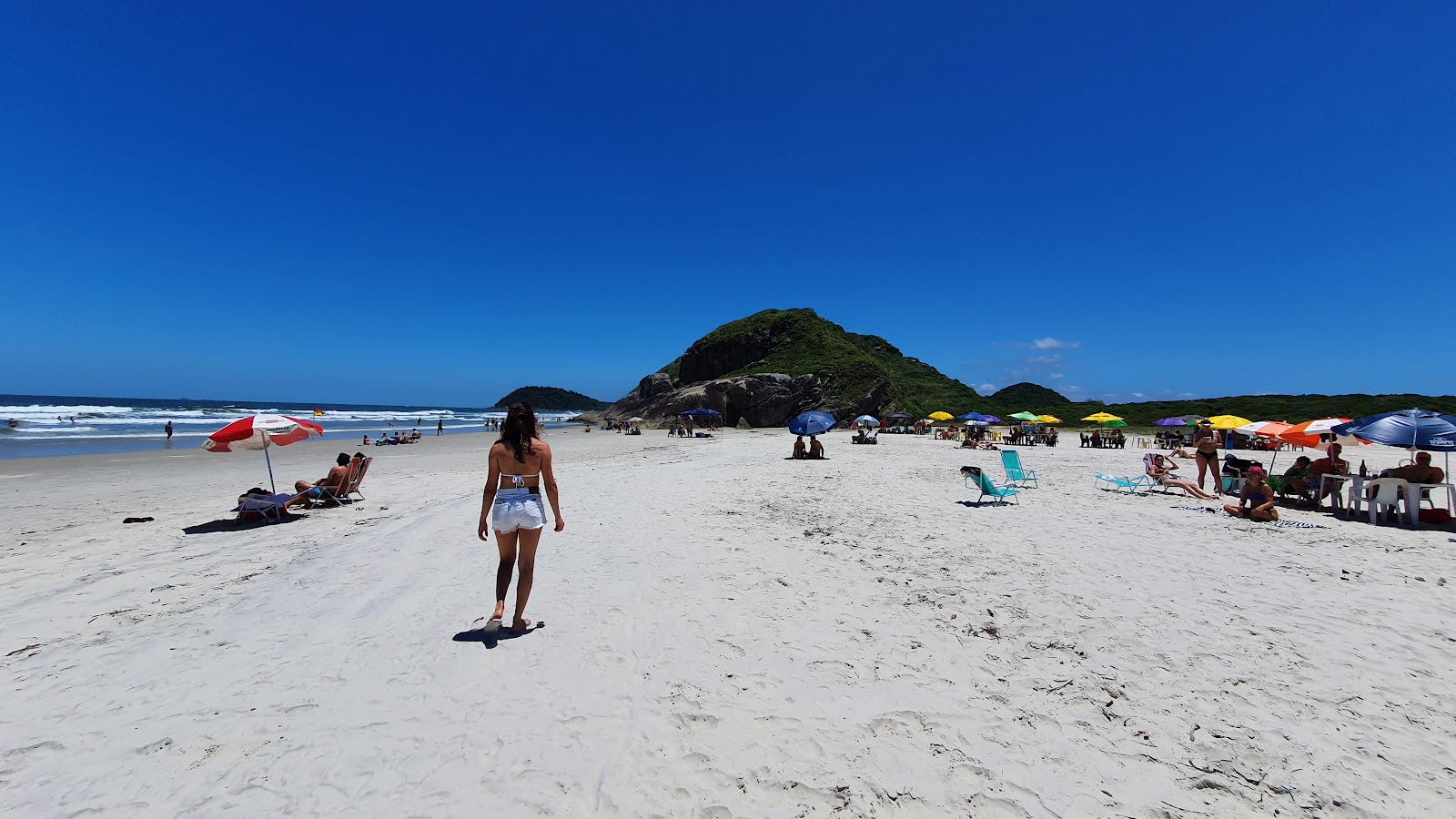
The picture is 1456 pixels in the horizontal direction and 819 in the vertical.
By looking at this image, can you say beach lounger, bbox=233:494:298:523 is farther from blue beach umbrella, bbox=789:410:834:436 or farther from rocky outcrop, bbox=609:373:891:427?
rocky outcrop, bbox=609:373:891:427

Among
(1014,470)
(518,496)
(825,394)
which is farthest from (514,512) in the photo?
(825,394)

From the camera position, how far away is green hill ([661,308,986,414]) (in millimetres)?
→ 49188

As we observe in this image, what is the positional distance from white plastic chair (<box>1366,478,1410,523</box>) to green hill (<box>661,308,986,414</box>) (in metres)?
37.0

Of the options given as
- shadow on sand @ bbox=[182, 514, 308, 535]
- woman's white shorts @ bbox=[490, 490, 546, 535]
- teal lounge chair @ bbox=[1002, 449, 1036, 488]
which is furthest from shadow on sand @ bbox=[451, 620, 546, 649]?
teal lounge chair @ bbox=[1002, 449, 1036, 488]

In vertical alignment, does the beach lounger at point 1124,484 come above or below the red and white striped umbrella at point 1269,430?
below

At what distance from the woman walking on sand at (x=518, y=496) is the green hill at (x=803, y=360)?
4311 cm

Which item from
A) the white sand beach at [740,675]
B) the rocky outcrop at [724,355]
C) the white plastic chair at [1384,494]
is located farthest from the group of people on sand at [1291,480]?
the rocky outcrop at [724,355]

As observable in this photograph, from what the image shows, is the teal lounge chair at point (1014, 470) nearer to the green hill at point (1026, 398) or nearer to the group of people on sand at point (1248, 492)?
the group of people on sand at point (1248, 492)

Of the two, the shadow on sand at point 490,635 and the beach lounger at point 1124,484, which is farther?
the beach lounger at point 1124,484

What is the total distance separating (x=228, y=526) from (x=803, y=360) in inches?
1925

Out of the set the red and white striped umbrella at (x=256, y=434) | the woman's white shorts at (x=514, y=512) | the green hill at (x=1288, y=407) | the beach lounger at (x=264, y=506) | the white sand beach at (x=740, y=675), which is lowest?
the white sand beach at (x=740, y=675)

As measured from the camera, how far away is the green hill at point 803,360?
49188 mm

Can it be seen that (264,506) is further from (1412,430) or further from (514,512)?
(1412,430)

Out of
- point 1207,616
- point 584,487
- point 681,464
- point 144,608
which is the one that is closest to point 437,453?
point 681,464
